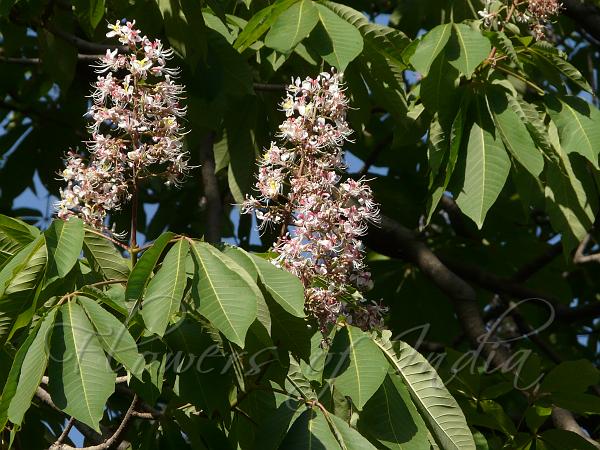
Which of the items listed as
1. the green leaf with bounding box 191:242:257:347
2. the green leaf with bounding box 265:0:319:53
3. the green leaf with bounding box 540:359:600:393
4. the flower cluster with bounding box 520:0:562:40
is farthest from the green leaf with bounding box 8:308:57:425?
the flower cluster with bounding box 520:0:562:40

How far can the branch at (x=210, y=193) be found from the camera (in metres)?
3.99

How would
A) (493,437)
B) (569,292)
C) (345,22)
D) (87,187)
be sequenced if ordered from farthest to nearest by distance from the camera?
(569,292) → (493,437) → (345,22) → (87,187)

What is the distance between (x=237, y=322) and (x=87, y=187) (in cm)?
62

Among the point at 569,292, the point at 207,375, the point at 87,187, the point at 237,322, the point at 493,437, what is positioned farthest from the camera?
the point at 569,292

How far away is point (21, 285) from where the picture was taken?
2.19m

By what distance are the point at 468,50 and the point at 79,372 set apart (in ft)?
5.04

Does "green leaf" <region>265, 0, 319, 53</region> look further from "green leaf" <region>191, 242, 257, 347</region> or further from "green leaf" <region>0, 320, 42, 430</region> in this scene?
"green leaf" <region>0, 320, 42, 430</region>

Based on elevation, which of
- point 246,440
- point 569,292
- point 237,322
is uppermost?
point 237,322

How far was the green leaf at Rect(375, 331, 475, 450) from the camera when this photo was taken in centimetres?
239

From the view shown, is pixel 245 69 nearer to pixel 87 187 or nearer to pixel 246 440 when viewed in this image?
pixel 87 187

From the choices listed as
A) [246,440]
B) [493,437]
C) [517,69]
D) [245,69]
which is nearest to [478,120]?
[517,69]

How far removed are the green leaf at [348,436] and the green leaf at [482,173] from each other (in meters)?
0.90

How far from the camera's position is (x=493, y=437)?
333cm

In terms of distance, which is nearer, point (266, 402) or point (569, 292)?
point (266, 402)
